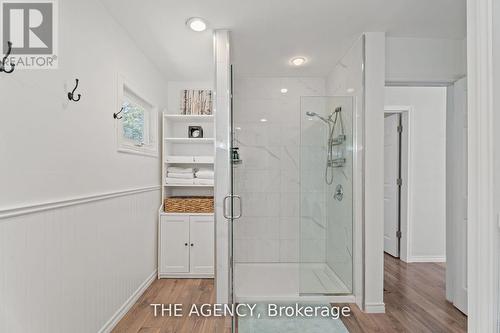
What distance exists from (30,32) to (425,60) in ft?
10.1

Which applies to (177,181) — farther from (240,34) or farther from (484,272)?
(484,272)

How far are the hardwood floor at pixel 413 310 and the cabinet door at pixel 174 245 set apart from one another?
73.4 inches

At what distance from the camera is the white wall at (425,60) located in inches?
109

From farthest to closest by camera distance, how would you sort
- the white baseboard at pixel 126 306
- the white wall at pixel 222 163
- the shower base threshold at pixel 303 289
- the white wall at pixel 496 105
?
the shower base threshold at pixel 303 289 < the white wall at pixel 222 163 < the white baseboard at pixel 126 306 < the white wall at pixel 496 105

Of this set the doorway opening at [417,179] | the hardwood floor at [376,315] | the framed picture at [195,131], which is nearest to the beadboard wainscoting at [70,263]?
the hardwood floor at [376,315]

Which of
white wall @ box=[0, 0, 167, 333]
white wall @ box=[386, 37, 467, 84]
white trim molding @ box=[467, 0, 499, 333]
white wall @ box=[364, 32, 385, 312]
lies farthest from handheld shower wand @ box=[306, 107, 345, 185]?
white trim molding @ box=[467, 0, 499, 333]

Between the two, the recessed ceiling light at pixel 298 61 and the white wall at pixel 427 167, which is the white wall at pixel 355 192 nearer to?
the recessed ceiling light at pixel 298 61

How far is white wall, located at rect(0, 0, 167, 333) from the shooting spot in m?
1.38

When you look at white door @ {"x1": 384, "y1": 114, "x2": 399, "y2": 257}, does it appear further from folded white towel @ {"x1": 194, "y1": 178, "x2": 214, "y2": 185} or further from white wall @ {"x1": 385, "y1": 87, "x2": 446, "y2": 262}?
folded white towel @ {"x1": 194, "y1": 178, "x2": 214, "y2": 185}

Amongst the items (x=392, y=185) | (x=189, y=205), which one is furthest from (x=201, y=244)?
(x=392, y=185)

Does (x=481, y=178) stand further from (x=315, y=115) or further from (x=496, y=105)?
(x=315, y=115)

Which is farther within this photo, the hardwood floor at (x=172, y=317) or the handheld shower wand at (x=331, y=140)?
the handheld shower wand at (x=331, y=140)

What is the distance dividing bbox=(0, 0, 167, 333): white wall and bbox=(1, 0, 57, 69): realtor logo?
51 millimetres

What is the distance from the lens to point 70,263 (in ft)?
5.81
